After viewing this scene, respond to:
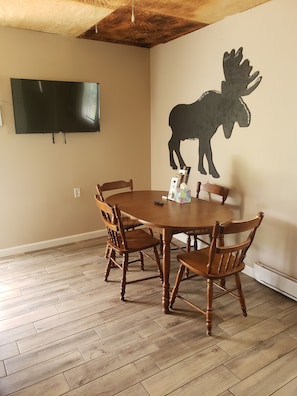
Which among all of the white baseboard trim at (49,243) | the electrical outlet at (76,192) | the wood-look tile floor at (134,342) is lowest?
the wood-look tile floor at (134,342)

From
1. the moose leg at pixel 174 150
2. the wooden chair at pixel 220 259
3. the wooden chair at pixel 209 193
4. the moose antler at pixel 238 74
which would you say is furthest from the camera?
the moose leg at pixel 174 150

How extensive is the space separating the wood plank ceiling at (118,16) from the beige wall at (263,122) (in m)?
0.16

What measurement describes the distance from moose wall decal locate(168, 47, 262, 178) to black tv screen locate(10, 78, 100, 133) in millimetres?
990

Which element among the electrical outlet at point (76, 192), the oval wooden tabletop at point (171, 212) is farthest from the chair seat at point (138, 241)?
the electrical outlet at point (76, 192)

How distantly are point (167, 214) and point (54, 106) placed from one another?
6.22ft

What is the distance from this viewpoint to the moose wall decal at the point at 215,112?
9.07 feet

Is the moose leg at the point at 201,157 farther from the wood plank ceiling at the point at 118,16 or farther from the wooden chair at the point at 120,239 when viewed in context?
the wood plank ceiling at the point at 118,16

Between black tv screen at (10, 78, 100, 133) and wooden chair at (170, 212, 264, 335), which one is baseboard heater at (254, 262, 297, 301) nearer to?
wooden chair at (170, 212, 264, 335)

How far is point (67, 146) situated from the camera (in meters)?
3.60

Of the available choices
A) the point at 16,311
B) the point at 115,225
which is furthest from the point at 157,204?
the point at 16,311

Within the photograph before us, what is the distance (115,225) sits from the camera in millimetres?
2387

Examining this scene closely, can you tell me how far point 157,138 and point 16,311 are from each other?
2.63m

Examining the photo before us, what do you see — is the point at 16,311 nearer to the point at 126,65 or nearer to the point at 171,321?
the point at 171,321

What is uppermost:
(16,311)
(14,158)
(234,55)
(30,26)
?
(30,26)
